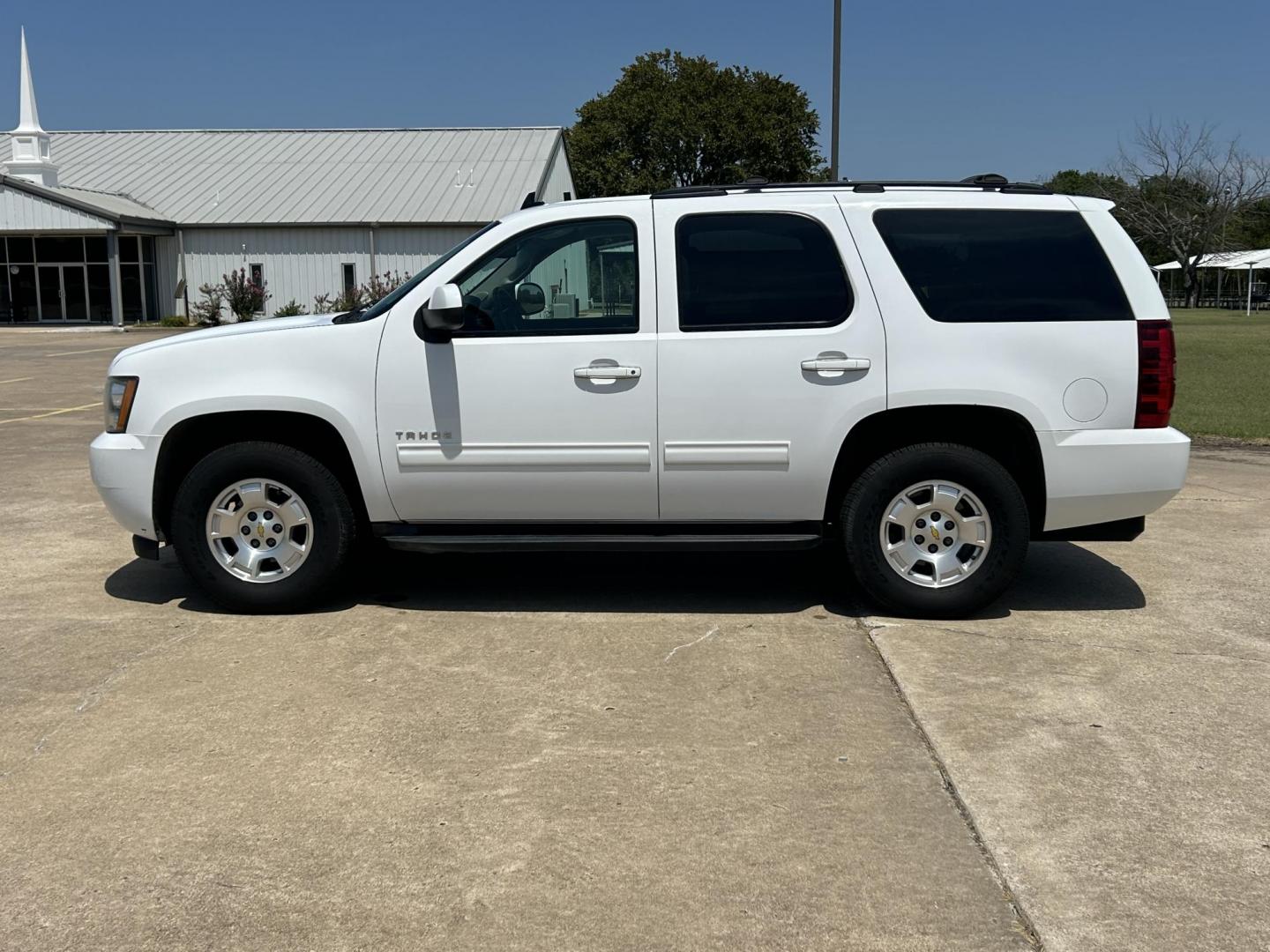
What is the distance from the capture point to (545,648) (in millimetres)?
5465

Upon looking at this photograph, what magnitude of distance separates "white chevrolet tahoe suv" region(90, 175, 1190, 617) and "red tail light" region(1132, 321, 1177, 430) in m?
0.01

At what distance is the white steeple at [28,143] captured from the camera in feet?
137

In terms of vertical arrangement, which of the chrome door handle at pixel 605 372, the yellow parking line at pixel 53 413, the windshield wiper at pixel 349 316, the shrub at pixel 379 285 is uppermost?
the shrub at pixel 379 285

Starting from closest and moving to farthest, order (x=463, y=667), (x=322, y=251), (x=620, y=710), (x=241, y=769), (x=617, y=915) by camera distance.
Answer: (x=617, y=915), (x=241, y=769), (x=620, y=710), (x=463, y=667), (x=322, y=251)

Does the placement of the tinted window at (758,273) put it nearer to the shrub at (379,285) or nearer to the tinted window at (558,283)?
the tinted window at (558,283)

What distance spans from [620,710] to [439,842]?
3.94ft

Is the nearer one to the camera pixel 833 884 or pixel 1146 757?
pixel 833 884

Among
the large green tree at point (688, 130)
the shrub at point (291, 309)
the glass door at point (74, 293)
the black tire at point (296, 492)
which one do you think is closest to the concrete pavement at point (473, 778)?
the black tire at point (296, 492)

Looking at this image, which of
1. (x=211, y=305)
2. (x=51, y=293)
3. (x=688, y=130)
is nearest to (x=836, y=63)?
(x=211, y=305)

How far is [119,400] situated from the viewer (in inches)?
234

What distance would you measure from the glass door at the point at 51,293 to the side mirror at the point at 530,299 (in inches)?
1628

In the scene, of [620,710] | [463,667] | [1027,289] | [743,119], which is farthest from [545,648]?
[743,119]

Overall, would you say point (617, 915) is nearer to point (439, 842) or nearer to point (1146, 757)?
point (439, 842)

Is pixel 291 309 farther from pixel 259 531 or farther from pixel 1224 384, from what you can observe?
pixel 259 531
